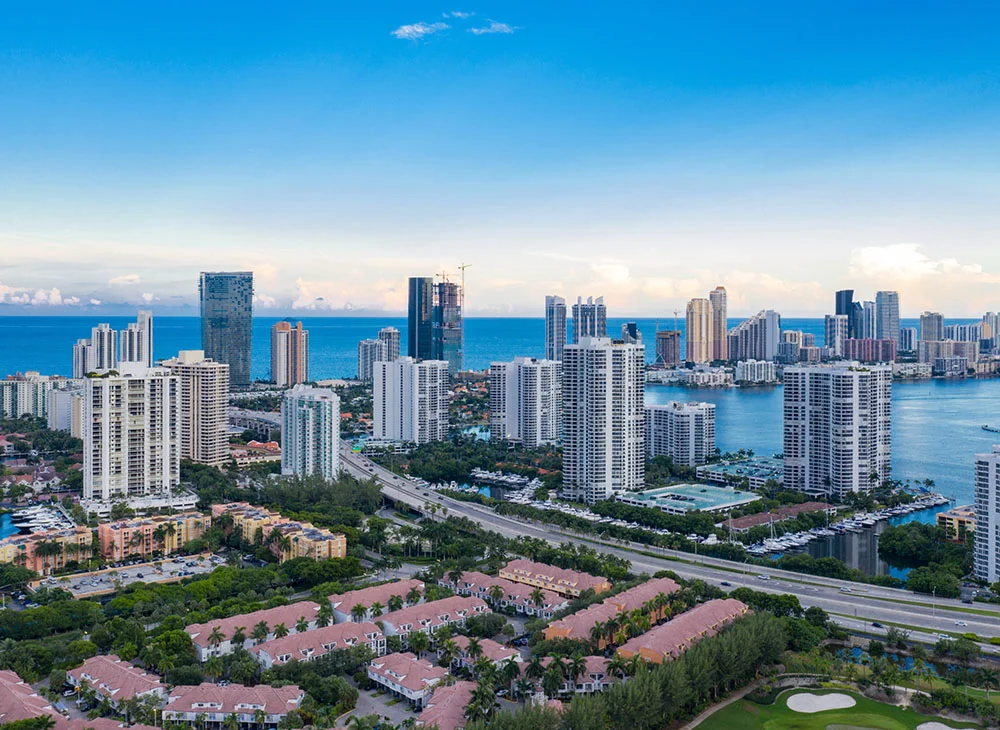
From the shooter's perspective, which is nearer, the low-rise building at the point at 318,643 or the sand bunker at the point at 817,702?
the sand bunker at the point at 817,702

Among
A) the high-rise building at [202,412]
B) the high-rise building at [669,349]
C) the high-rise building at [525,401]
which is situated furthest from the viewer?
the high-rise building at [669,349]

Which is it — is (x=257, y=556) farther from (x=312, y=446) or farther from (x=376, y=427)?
(x=376, y=427)

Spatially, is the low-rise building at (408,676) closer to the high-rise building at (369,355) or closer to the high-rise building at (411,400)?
the high-rise building at (411,400)

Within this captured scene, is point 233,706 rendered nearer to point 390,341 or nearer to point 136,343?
point 136,343

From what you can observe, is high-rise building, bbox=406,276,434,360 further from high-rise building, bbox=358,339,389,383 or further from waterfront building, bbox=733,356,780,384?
waterfront building, bbox=733,356,780,384

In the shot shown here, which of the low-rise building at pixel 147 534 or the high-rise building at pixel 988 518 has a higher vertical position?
the high-rise building at pixel 988 518

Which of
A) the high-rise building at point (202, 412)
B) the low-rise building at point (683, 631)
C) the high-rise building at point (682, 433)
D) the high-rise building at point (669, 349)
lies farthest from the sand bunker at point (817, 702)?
the high-rise building at point (669, 349)

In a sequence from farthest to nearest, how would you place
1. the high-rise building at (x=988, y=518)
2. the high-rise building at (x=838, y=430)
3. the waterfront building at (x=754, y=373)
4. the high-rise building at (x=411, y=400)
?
1. the waterfront building at (x=754, y=373)
2. the high-rise building at (x=411, y=400)
3. the high-rise building at (x=838, y=430)
4. the high-rise building at (x=988, y=518)
